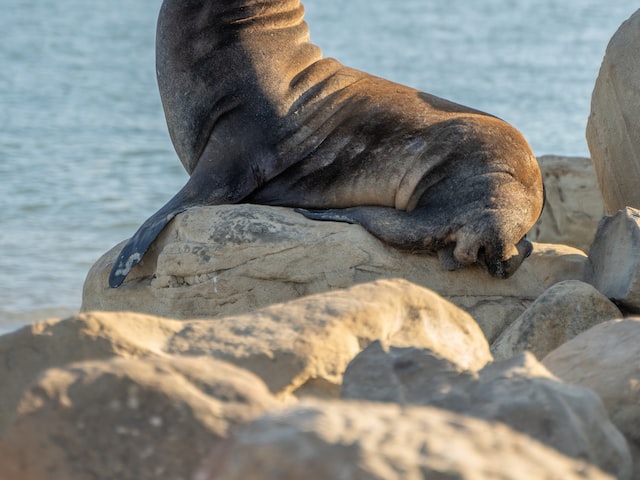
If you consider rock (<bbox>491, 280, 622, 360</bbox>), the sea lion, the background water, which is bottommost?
the background water

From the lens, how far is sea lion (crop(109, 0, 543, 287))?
5.39 meters

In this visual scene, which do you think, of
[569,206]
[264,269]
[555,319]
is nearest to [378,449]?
[555,319]

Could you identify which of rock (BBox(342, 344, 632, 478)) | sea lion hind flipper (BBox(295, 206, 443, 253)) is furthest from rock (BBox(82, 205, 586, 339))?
rock (BBox(342, 344, 632, 478))

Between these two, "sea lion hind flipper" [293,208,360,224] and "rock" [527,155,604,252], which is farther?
"rock" [527,155,604,252]

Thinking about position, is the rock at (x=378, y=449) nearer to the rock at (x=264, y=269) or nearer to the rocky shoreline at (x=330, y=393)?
the rocky shoreline at (x=330, y=393)

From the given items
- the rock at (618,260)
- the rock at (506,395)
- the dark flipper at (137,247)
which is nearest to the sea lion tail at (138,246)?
the dark flipper at (137,247)

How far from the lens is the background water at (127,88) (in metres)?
10.1

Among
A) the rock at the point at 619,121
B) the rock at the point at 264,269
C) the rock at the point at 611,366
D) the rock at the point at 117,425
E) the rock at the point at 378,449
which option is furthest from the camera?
the rock at the point at 619,121

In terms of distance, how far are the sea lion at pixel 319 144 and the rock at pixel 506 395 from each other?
2.62 metres

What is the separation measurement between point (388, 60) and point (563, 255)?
55.1ft

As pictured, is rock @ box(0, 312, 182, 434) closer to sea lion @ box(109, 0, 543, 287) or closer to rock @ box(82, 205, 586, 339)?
rock @ box(82, 205, 586, 339)

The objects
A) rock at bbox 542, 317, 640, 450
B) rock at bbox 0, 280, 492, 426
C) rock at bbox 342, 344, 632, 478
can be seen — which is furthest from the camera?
rock at bbox 542, 317, 640, 450

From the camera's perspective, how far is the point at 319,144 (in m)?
5.71

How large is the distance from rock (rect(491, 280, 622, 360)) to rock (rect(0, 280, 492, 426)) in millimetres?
1436
